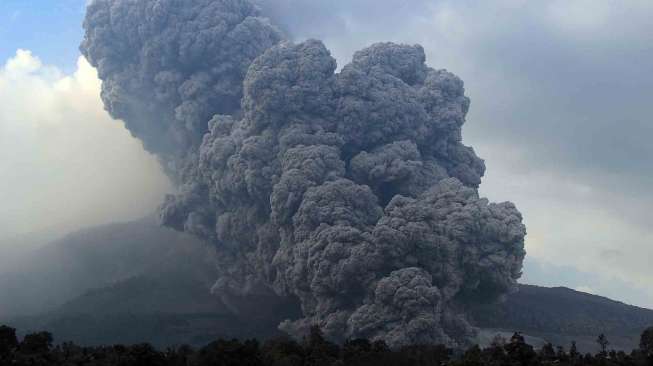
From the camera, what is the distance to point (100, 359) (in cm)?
4103

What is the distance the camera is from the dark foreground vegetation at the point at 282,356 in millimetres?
39156

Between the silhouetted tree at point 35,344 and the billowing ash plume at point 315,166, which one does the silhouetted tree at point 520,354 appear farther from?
the silhouetted tree at point 35,344

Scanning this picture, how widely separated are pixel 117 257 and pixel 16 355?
→ 57904 mm

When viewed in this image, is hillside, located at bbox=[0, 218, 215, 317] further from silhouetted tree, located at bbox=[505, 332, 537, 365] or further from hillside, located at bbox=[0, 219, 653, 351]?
silhouetted tree, located at bbox=[505, 332, 537, 365]

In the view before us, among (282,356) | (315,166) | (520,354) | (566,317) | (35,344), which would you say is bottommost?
(35,344)

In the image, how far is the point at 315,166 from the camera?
61.5 metres

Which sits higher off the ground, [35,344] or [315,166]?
[315,166]

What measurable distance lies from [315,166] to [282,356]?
20.1 m

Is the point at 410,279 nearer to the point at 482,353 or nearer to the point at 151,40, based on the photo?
the point at 482,353

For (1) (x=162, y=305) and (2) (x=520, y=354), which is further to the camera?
(1) (x=162, y=305)

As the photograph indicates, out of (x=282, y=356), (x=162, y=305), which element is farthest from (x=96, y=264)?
(x=282, y=356)

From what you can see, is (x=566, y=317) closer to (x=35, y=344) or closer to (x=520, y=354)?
(x=520, y=354)

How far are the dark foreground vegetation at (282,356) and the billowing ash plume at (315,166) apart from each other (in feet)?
28.5

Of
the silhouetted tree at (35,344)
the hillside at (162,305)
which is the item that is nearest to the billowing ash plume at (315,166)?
the hillside at (162,305)
